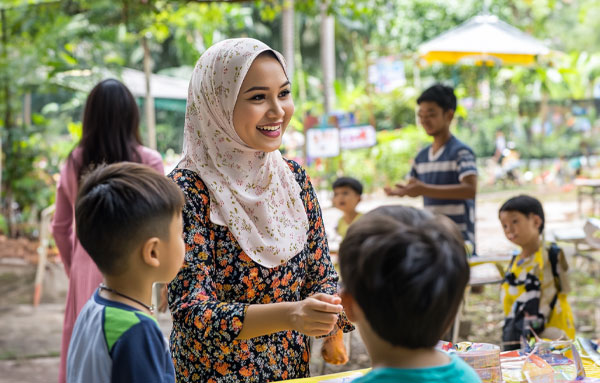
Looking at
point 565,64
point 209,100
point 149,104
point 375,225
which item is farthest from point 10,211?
point 565,64

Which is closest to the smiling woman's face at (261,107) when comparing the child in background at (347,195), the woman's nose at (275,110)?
the woman's nose at (275,110)

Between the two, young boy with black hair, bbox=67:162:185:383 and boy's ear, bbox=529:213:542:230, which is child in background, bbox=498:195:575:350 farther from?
young boy with black hair, bbox=67:162:185:383

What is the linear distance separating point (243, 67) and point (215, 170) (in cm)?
28

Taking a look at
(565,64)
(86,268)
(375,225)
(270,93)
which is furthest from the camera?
(565,64)

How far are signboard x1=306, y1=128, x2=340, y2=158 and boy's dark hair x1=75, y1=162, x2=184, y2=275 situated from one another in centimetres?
738

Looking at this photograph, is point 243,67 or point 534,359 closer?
point 243,67

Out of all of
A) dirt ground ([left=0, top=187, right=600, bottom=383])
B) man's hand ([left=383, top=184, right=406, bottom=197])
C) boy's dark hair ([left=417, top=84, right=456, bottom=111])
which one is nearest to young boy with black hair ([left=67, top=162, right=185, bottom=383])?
dirt ground ([left=0, top=187, right=600, bottom=383])

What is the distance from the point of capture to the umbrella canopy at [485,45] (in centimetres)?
905

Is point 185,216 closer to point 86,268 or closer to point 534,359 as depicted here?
point 534,359

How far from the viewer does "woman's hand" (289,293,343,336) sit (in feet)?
5.01

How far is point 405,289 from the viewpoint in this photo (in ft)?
3.65

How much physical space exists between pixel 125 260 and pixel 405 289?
61 centimetres

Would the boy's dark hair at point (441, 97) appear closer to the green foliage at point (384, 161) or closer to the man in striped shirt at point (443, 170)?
the man in striped shirt at point (443, 170)

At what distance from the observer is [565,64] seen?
16750 millimetres
